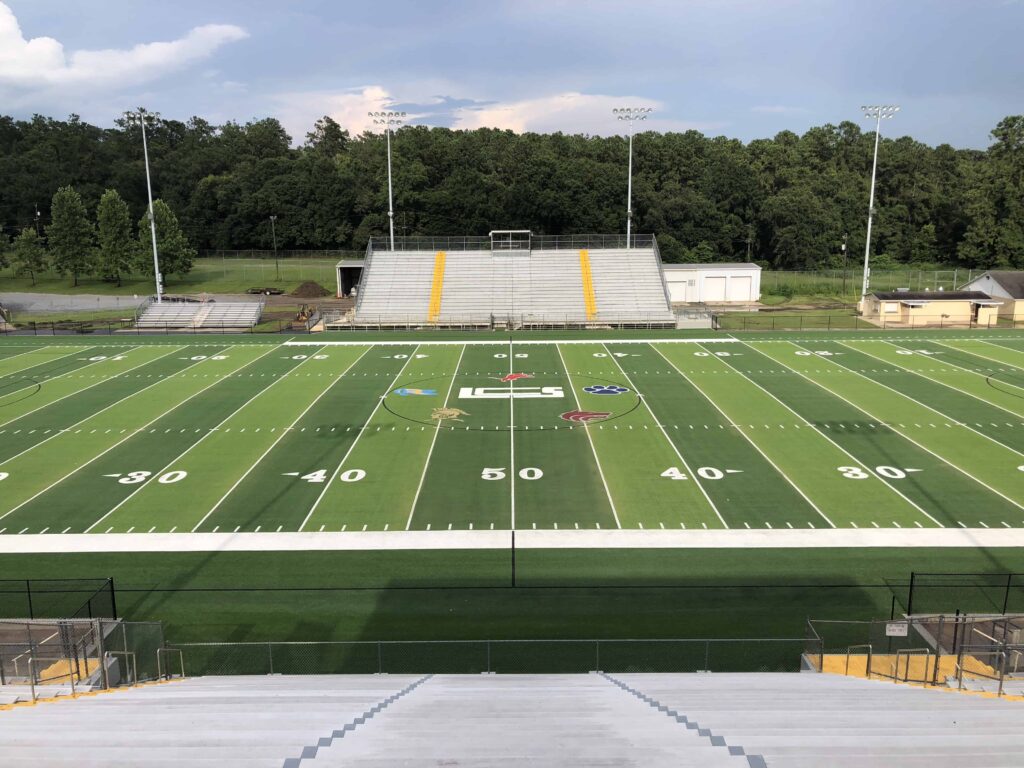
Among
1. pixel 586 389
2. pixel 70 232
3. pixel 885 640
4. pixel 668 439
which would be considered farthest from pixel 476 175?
pixel 885 640

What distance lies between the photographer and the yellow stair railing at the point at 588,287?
4997cm

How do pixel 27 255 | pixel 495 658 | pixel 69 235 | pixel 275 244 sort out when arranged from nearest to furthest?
pixel 495 658
pixel 69 235
pixel 27 255
pixel 275 244

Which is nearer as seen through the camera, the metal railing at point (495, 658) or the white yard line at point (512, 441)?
the metal railing at point (495, 658)

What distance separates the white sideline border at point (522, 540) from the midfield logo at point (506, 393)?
39.8 ft

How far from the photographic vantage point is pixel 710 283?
5884cm

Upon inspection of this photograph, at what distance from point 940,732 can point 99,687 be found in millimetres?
9772

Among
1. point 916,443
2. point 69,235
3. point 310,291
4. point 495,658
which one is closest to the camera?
point 495,658

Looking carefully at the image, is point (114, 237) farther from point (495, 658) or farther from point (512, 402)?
point (495, 658)

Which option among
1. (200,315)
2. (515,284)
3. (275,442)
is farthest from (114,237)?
(275,442)

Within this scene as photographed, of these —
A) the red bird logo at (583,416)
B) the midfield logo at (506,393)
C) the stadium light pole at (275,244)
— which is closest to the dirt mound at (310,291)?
the stadium light pole at (275,244)

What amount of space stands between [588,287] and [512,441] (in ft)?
101

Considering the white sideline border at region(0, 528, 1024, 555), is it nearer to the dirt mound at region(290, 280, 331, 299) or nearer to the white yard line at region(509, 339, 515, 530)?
the white yard line at region(509, 339, 515, 530)

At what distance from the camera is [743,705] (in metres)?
8.18

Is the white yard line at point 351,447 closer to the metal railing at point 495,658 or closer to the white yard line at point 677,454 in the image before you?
the metal railing at point 495,658
